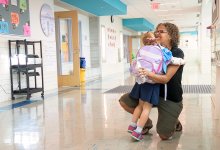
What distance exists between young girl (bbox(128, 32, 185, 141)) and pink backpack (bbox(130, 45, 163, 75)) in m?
0.07

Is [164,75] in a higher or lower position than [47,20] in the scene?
lower

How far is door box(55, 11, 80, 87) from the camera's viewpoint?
29.7 feet

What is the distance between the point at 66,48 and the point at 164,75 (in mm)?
7882

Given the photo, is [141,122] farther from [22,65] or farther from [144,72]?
[22,65]

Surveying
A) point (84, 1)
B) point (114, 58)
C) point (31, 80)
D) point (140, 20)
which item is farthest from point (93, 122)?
point (140, 20)

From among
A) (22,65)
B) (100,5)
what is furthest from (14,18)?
(100,5)

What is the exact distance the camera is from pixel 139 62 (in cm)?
305

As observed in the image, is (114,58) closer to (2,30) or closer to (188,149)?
(2,30)

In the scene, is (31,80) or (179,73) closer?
(179,73)

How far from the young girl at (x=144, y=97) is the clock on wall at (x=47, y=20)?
202 inches

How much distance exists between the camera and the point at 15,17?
655 centimetres

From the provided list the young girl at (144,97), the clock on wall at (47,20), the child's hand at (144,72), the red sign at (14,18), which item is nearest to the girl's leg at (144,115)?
the young girl at (144,97)

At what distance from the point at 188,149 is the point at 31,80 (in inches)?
207

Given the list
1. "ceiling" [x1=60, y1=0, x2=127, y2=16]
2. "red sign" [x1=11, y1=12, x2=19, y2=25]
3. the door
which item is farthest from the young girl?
"ceiling" [x1=60, y1=0, x2=127, y2=16]
